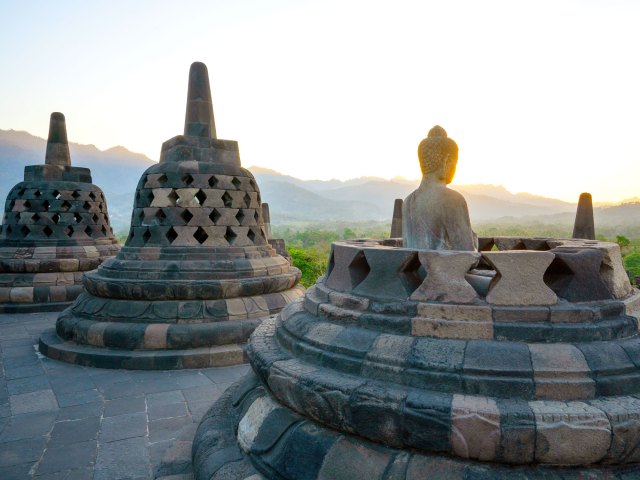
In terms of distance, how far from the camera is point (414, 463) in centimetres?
213

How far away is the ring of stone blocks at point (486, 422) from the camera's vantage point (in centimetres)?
199

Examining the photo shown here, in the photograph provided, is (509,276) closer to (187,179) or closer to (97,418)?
(97,418)

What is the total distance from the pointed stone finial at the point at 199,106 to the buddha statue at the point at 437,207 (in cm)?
485

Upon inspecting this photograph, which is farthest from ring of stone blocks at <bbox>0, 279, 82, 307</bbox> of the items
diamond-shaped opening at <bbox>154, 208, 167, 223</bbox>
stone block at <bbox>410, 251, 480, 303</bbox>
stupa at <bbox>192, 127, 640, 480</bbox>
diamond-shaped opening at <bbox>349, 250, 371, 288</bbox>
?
stone block at <bbox>410, 251, 480, 303</bbox>

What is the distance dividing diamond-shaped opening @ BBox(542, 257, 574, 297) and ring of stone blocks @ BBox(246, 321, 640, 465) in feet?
1.85

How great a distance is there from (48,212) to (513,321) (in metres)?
9.84

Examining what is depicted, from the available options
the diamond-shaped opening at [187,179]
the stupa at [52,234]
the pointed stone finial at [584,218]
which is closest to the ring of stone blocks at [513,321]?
the diamond-shaped opening at [187,179]

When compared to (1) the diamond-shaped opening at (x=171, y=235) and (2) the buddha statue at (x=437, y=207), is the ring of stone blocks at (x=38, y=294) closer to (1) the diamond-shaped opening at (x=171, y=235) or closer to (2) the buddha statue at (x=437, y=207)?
(1) the diamond-shaped opening at (x=171, y=235)

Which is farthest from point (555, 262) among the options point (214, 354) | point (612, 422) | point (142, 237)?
point (142, 237)

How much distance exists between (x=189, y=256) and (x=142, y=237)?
85 cm

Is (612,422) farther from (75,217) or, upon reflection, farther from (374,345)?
(75,217)

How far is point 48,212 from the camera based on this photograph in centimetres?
962

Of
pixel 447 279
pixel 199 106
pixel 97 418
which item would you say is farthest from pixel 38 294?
pixel 447 279

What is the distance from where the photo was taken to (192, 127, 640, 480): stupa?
202cm
